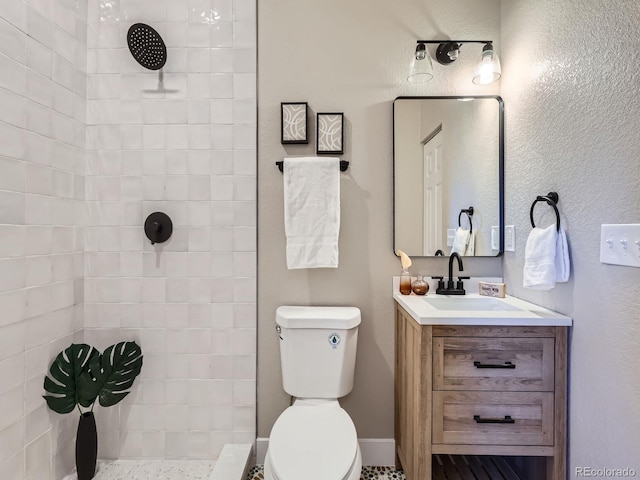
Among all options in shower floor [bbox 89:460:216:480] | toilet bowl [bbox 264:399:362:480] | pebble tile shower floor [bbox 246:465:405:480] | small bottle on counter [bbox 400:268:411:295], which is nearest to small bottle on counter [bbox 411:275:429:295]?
small bottle on counter [bbox 400:268:411:295]

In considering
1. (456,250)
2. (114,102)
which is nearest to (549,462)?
(456,250)

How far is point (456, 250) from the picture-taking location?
1.69m

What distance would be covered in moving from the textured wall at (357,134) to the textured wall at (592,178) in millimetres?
378

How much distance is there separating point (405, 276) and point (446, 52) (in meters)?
1.09

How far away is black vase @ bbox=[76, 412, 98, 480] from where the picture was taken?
A: 147cm

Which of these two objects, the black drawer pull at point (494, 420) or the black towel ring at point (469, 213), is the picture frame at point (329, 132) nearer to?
the black towel ring at point (469, 213)

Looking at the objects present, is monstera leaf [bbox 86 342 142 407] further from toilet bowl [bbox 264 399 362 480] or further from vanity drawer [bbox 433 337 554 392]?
vanity drawer [bbox 433 337 554 392]

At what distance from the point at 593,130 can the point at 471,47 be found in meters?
0.86

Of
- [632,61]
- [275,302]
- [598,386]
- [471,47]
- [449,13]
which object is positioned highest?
[449,13]

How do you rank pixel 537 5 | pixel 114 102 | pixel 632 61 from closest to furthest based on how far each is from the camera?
pixel 632 61 → pixel 537 5 → pixel 114 102

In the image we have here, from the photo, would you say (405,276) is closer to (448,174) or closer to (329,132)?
(448,174)

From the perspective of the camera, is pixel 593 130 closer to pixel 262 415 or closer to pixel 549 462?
pixel 549 462

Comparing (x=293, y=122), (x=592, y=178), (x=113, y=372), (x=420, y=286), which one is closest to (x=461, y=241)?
(x=420, y=286)

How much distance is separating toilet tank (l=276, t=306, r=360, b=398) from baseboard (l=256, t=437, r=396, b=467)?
39cm
